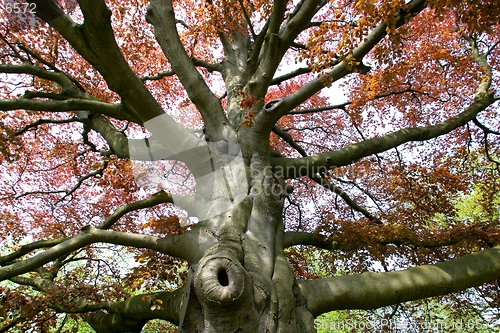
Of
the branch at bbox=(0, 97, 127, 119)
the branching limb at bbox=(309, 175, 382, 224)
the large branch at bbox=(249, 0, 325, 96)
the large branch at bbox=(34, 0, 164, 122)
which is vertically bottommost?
the large branch at bbox=(34, 0, 164, 122)

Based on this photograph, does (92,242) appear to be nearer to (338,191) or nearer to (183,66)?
(183,66)

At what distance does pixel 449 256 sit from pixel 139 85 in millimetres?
5713

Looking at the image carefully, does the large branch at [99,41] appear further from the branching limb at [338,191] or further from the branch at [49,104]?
the branching limb at [338,191]

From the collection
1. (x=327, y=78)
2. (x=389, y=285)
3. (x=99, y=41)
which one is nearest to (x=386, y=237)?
(x=389, y=285)

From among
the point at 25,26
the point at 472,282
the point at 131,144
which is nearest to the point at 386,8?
the point at 472,282

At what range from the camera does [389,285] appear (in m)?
2.98

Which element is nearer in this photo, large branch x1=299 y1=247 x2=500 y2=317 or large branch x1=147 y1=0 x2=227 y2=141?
large branch x1=299 y1=247 x2=500 y2=317

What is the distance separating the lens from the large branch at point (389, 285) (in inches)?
115

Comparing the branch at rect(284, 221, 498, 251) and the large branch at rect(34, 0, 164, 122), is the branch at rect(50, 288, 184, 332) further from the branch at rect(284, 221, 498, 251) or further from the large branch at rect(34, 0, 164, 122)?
the large branch at rect(34, 0, 164, 122)

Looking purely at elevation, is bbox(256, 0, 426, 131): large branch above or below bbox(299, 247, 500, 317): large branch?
above

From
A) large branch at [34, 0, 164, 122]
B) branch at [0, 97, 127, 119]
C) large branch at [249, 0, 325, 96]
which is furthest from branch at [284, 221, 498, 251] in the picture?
branch at [0, 97, 127, 119]

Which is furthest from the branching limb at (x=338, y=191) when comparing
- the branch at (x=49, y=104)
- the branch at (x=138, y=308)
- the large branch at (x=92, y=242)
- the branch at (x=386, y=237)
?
the branch at (x=49, y=104)

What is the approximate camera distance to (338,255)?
5797 millimetres

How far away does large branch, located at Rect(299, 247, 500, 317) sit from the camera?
2926 millimetres
